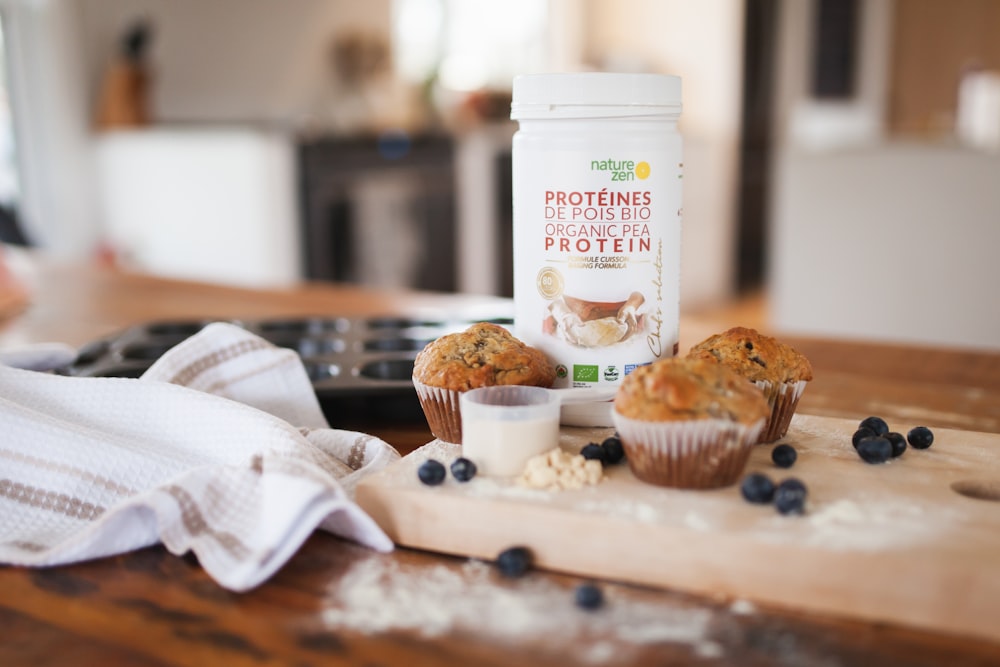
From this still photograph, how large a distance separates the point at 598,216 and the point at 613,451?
179 millimetres

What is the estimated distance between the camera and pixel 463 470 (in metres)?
0.67

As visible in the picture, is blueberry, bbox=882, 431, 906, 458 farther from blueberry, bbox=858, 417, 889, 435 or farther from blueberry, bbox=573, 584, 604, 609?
blueberry, bbox=573, 584, 604, 609

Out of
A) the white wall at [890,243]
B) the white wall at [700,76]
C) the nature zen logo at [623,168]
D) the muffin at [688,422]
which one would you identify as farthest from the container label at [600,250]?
the white wall at [700,76]

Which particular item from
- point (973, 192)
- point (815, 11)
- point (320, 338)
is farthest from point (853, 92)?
point (320, 338)

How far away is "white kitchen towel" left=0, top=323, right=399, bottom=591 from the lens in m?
0.63

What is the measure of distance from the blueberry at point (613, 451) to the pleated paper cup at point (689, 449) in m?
0.04

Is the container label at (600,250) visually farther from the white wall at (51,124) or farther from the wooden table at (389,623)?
the white wall at (51,124)

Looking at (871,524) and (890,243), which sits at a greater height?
(871,524)

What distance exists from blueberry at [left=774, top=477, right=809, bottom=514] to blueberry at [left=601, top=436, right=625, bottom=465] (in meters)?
0.12

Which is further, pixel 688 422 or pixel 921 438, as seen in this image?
pixel 921 438

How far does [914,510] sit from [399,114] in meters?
4.51

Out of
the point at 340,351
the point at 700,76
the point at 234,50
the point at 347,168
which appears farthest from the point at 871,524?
the point at 700,76

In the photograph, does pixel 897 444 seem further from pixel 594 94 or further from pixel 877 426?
pixel 594 94

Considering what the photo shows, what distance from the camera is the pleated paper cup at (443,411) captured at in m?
0.76
